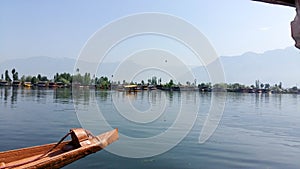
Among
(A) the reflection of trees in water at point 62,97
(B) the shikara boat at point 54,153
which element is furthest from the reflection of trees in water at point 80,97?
(B) the shikara boat at point 54,153

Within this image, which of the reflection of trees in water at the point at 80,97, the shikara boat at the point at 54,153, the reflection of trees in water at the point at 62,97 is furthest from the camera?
the reflection of trees in water at the point at 62,97

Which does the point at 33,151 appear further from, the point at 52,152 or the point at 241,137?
the point at 241,137

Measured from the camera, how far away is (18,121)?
24250 millimetres

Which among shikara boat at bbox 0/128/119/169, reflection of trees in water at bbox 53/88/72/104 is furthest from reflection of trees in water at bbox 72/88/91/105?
shikara boat at bbox 0/128/119/169

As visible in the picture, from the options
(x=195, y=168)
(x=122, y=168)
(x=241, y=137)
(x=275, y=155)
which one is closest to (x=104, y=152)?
(x=122, y=168)

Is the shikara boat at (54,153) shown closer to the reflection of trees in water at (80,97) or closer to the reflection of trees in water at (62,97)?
the reflection of trees in water at (80,97)

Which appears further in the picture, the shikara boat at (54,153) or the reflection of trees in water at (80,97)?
the reflection of trees in water at (80,97)

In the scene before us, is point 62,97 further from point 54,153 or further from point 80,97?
point 54,153

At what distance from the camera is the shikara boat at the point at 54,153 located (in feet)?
29.1

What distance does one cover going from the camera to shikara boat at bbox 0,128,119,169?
8.86 meters

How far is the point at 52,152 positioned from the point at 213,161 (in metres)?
6.58

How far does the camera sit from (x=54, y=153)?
10.8 meters

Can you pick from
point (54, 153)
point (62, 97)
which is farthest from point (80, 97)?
point (54, 153)

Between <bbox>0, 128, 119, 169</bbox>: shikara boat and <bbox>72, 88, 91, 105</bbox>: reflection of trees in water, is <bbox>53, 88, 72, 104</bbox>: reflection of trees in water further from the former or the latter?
<bbox>0, 128, 119, 169</bbox>: shikara boat
